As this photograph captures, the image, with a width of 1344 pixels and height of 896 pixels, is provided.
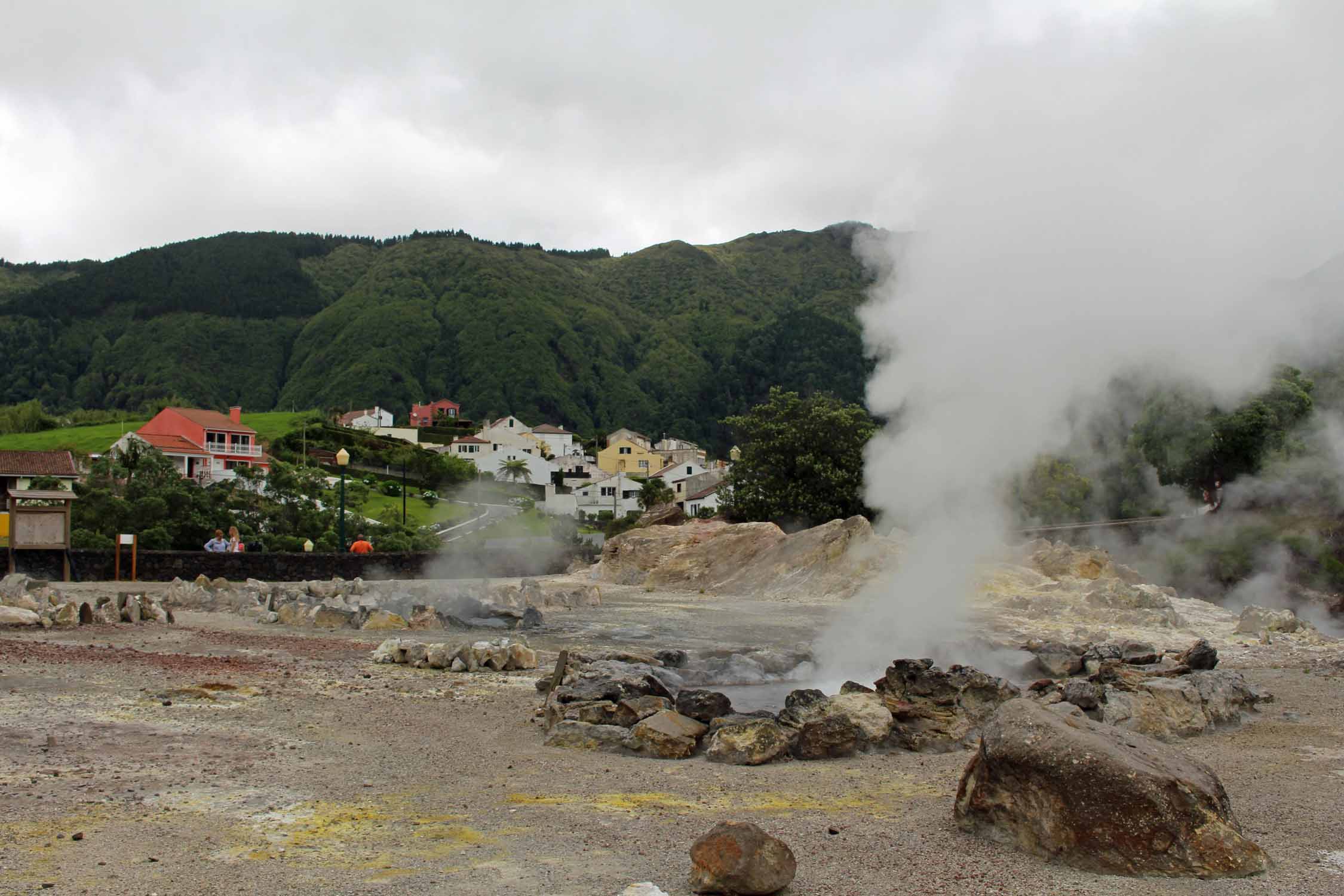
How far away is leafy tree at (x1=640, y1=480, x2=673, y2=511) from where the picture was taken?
241 feet

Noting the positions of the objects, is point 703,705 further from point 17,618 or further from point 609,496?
point 609,496

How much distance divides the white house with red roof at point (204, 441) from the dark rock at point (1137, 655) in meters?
52.5

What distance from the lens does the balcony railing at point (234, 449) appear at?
69125mm

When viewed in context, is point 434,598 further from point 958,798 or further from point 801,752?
point 958,798

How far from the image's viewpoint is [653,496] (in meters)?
73.5

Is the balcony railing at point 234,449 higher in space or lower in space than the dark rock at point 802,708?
higher

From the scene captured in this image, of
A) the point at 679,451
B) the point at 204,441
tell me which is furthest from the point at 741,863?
the point at 679,451

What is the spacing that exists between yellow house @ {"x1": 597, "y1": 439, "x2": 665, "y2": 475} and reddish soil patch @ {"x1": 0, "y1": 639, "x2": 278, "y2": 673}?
8735 cm

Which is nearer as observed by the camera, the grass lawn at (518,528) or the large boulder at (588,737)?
the large boulder at (588,737)

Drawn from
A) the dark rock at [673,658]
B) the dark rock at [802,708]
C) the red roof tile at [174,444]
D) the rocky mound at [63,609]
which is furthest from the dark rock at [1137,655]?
the red roof tile at [174,444]

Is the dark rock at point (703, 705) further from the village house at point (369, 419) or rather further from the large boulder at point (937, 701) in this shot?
the village house at point (369, 419)

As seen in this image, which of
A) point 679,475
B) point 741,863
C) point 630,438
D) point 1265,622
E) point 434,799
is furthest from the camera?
point 630,438

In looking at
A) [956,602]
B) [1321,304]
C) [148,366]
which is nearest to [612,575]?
[956,602]

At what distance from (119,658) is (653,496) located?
60126 millimetres
